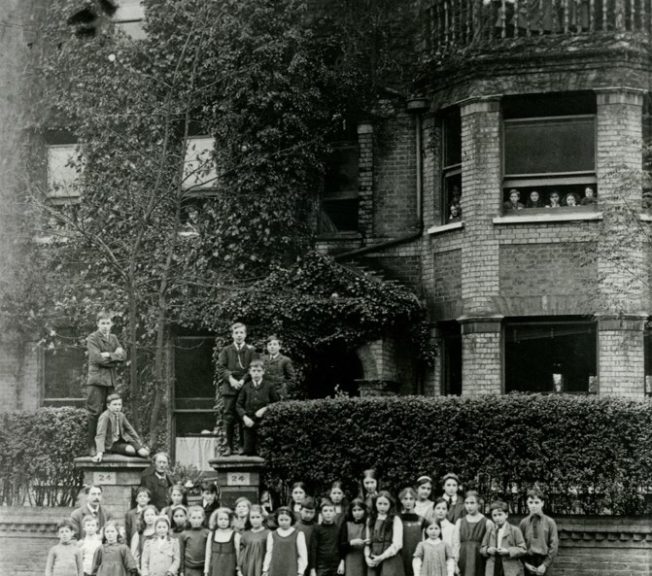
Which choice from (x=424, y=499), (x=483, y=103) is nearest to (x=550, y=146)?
(x=483, y=103)

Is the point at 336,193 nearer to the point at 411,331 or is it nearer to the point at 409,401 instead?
the point at 411,331

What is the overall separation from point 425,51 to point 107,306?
7.17m

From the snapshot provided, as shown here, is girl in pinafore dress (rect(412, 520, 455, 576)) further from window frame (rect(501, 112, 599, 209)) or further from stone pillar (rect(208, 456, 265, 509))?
window frame (rect(501, 112, 599, 209))

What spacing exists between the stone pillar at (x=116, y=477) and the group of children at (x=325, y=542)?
1638mm

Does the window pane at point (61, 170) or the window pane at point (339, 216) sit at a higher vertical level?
the window pane at point (61, 170)

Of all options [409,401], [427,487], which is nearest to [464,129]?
[409,401]

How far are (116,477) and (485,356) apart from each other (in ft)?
22.7

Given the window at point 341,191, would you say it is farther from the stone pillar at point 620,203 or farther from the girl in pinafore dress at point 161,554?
the girl in pinafore dress at point 161,554

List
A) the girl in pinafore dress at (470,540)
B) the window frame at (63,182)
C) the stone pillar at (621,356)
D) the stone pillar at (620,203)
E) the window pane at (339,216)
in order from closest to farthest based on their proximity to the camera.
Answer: the girl in pinafore dress at (470,540)
the stone pillar at (620,203)
the stone pillar at (621,356)
the window pane at (339,216)
the window frame at (63,182)

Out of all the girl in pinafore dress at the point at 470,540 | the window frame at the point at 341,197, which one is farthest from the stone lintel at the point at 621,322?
the girl in pinafore dress at the point at 470,540

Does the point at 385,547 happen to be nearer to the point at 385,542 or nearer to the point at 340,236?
the point at 385,542

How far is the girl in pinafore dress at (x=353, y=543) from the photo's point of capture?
47.8ft

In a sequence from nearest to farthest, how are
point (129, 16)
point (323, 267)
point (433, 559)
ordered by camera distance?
point (433, 559)
point (323, 267)
point (129, 16)

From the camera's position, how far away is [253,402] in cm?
1670
